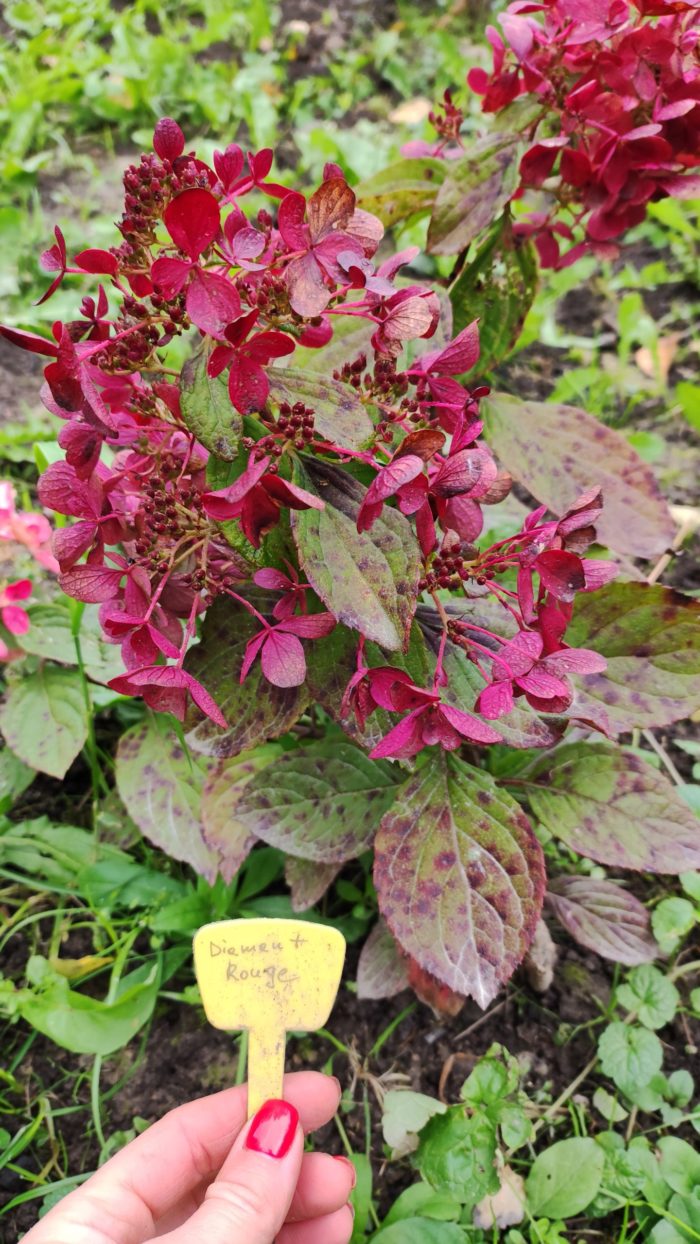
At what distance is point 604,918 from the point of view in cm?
125

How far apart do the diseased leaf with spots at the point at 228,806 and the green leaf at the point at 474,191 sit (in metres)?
0.72

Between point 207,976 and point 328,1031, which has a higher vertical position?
point 207,976

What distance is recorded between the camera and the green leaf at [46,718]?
139 cm

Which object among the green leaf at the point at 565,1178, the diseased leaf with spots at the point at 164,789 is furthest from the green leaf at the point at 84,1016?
the green leaf at the point at 565,1178

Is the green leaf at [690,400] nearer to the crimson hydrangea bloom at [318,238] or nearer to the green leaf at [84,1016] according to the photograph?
the crimson hydrangea bloom at [318,238]

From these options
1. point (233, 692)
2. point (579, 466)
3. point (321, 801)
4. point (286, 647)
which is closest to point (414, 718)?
point (286, 647)

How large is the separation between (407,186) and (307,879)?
3.26 feet

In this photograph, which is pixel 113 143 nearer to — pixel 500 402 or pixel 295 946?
pixel 500 402

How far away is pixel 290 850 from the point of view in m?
1.10

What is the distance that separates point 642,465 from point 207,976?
97 centimetres

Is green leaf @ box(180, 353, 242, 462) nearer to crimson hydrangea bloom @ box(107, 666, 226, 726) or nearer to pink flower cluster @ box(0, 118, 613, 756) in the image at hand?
pink flower cluster @ box(0, 118, 613, 756)

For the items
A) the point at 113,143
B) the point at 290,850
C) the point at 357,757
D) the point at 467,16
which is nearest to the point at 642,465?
the point at 357,757

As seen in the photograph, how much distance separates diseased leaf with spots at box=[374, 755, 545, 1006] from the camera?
975 millimetres

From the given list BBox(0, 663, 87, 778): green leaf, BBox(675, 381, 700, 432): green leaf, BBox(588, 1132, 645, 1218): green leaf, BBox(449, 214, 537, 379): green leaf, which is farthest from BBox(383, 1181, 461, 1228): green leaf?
BBox(675, 381, 700, 432): green leaf
